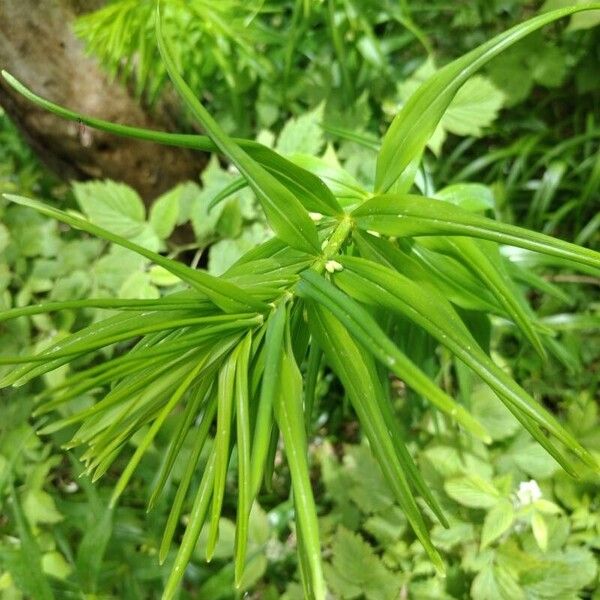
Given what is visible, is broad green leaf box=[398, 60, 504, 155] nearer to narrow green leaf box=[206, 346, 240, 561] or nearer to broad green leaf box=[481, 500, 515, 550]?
broad green leaf box=[481, 500, 515, 550]

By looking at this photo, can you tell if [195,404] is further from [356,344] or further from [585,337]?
[585,337]

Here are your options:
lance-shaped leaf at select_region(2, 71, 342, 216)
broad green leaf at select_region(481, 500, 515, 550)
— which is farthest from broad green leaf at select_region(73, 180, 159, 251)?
broad green leaf at select_region(481, 500, 515, 550)

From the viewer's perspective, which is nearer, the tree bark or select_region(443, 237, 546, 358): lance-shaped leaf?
select_region(443, 237, 546, 358): lance-shaped leaf

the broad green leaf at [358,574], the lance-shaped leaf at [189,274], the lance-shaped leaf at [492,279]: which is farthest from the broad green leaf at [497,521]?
the lance-shaped leaf at [189,274]

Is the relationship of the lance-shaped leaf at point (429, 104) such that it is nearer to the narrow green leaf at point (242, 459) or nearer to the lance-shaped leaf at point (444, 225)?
the lance-shaped leaf at point (444, 225)

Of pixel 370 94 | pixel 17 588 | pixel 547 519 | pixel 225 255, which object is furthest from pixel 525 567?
pixel 370 94

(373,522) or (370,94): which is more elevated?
(370,94)
